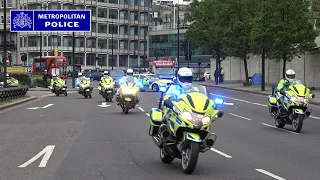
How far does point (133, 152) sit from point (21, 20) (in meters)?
31.5

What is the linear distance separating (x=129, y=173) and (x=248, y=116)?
501 inches

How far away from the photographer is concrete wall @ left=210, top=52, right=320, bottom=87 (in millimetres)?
44500

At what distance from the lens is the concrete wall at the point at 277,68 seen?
44.5 meters

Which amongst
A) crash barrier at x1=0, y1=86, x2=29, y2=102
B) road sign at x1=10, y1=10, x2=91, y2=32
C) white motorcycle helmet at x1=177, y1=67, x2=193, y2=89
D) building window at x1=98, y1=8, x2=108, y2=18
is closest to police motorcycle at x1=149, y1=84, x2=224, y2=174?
white motorcycle helmet at x1=177, y1=67, x2=193, y2=89

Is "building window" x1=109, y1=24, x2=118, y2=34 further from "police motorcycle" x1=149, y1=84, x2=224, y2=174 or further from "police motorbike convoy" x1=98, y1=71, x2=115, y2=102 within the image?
"police motorcycle" x1=149, y1=84, x2=224, y2=174

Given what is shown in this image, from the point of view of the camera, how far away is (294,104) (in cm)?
1497

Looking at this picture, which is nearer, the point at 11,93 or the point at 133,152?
the point at 133,152

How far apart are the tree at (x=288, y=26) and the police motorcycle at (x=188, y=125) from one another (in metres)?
29.2

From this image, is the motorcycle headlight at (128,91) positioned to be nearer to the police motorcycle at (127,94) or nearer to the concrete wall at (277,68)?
the police motorcycle at (127,94)

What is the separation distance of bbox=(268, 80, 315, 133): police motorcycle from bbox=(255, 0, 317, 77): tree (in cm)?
2179

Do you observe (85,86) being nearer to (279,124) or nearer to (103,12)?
(279,124)

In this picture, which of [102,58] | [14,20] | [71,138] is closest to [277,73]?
[14,20]

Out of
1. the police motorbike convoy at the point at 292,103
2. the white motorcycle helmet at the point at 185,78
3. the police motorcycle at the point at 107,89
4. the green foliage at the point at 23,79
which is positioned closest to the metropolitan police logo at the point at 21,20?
the green foliage at the point at 23,79

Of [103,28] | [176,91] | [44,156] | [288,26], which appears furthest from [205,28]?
[103,28]
